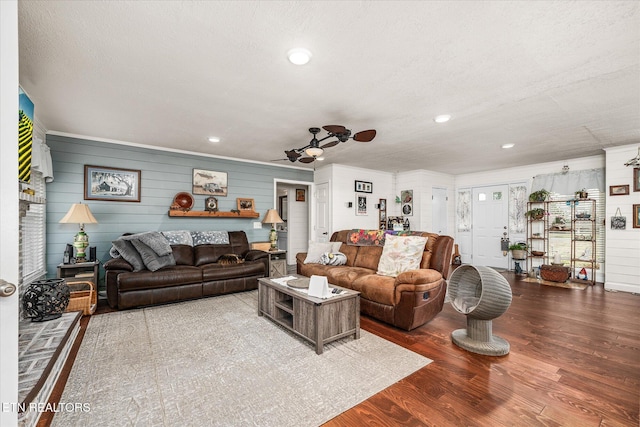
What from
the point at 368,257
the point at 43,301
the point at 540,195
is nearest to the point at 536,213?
the point at 540,195

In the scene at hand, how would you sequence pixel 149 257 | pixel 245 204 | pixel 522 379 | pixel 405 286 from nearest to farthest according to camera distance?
pixel 522 379
pixel 405 286
pixel 149 257
pixel 245 204

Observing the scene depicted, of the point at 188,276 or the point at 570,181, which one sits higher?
the point at 570,181

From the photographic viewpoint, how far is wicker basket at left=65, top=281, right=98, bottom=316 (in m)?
3.23

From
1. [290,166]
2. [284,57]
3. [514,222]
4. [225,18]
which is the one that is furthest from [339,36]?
[514,222]

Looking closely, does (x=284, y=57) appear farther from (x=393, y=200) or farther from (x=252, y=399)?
(x=393, y=200)

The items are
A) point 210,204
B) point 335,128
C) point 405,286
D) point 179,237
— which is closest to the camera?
point 405,286

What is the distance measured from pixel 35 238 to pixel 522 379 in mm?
5425

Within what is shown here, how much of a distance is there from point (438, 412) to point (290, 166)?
5285mm

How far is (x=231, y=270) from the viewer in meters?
4.26

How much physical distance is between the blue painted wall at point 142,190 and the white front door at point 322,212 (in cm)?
112

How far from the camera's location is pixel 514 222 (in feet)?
20.9

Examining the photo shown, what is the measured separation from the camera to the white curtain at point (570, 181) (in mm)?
5230

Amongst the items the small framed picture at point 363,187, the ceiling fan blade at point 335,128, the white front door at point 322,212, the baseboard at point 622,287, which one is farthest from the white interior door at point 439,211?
the ceiling fan blade at point 335,128

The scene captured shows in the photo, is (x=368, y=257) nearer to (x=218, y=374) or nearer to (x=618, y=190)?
(x=218, y=374)
